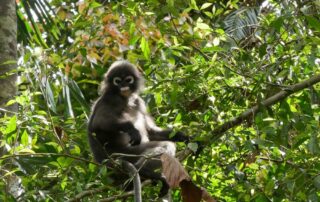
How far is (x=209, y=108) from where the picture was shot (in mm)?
3797

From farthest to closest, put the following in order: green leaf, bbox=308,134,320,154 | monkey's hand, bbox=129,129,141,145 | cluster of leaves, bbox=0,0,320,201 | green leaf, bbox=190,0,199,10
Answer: monkey's hand, bbox=129,129,141,145 < green leaf, bbox=190,0,199,10 < cluster of leaves, bbox=0,0,320,201 < green leaf, bbox=308,134,320,154

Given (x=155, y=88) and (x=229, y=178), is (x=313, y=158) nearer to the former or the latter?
(x=229, y=178)

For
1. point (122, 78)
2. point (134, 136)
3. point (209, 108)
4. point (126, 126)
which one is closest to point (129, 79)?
point (122, 78)

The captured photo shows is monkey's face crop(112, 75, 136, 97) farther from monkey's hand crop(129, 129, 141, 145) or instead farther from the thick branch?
the thick branch

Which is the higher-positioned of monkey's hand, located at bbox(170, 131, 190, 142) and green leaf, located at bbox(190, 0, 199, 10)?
green leaf, located at bbox(190, 0, 199, 10)

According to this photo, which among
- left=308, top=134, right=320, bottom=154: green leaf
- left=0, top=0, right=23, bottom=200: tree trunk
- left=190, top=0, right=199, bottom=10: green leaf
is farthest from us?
left=0, top=0, right=23, bottom=200: tree trunk

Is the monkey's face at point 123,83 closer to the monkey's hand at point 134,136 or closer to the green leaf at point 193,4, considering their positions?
the monkey's hand at point 134,136

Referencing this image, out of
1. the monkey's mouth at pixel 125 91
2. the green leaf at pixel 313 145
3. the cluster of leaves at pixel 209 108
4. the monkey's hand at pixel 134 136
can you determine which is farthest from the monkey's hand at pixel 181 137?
the green leaf at pixel 313 145

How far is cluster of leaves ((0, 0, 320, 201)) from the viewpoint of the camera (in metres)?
3.32

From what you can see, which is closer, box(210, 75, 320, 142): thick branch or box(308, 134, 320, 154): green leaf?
box(308, 134, 320, 154): green leaf

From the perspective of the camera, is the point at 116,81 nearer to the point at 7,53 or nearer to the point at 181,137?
the point at 181,137

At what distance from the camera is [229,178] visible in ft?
12.5

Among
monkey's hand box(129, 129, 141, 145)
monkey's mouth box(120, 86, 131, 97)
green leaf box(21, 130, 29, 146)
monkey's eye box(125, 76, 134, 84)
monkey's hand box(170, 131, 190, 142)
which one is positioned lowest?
monkey's hand box(170, 131, 190, 142)

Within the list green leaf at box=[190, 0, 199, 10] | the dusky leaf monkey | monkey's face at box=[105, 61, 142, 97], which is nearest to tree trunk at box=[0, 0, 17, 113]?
the dusky leaf monkey
